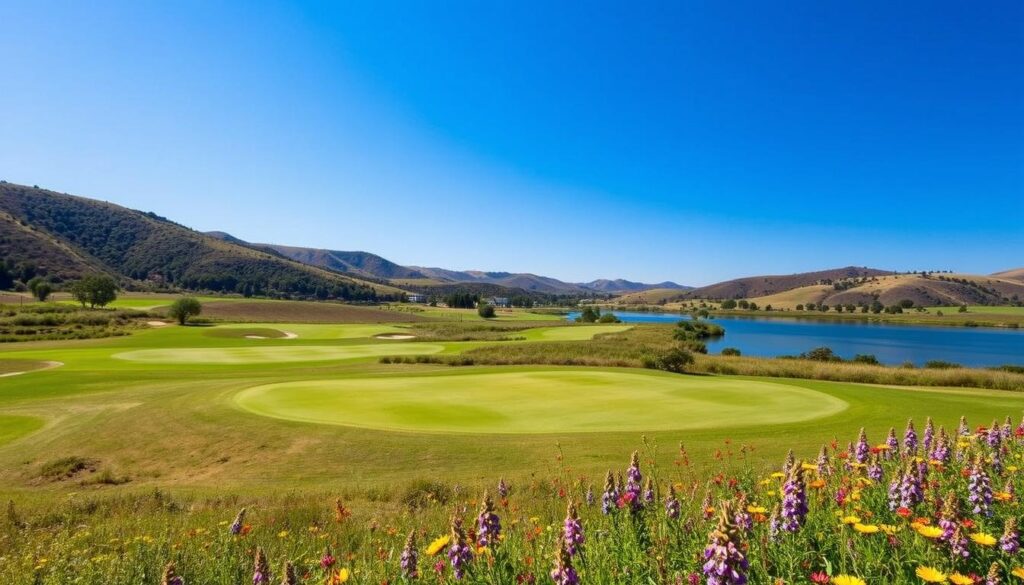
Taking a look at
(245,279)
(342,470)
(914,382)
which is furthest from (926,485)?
(245,279)

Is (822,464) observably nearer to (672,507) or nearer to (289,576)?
(672,507)

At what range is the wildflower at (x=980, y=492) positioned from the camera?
13.6 ft

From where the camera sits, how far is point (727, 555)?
7.96 ft

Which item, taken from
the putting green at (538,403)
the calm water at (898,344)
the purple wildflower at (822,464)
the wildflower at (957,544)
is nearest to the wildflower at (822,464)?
the purple wildflower at (822,464)

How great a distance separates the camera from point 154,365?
1496 inches

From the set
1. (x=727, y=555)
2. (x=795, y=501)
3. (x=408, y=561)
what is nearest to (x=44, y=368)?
(x=408, y=561)

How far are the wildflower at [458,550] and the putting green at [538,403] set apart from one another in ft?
45.3

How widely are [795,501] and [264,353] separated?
1984 inches

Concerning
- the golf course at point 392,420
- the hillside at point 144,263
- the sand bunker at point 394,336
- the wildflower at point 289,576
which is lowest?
the sand bunker at point 394,336

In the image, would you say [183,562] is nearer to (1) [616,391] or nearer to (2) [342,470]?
(2) [342,470]

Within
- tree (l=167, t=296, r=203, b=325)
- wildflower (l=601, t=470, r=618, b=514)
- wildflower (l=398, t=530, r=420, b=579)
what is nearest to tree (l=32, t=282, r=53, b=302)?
tree (l=167, t=296, r=203, b=325)

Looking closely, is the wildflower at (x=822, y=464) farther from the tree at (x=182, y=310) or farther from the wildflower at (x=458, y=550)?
the tree at (x=182, y=310)

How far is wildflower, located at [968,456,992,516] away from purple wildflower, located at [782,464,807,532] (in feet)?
5.19

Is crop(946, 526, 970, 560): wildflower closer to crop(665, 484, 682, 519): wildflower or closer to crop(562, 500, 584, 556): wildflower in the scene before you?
crop(665, 484, 682, 519): wildflower
